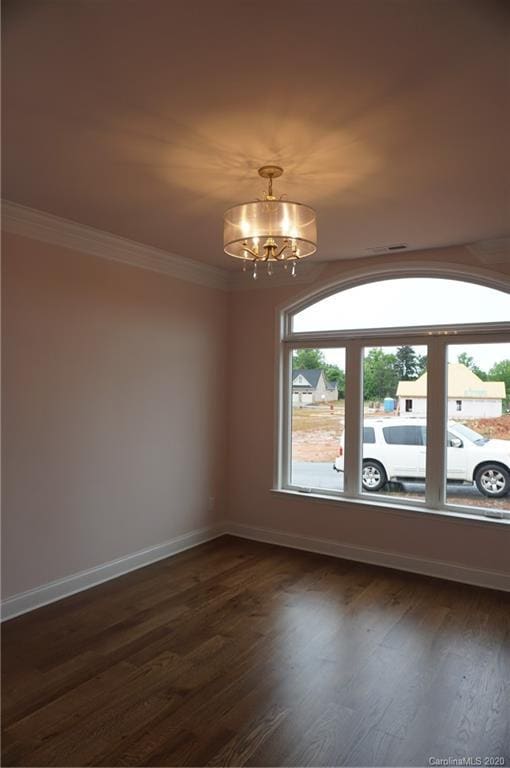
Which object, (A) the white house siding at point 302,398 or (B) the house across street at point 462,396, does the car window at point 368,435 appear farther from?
(A) the white house siding at point 302,398

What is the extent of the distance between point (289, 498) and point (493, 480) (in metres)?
1.90

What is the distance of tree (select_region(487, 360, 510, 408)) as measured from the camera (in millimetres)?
4094

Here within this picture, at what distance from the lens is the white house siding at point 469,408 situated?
4.14m

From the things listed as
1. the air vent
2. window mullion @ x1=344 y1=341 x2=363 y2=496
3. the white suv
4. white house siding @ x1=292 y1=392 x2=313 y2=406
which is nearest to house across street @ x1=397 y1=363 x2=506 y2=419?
the white suv

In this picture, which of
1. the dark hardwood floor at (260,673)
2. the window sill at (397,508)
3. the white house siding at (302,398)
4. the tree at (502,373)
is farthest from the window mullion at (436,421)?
the white house siding at (302,398)

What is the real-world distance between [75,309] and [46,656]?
237cm

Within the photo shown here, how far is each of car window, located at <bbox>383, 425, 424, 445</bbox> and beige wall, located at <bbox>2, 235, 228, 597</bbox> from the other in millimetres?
1798

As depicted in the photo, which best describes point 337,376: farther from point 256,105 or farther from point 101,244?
point 256,105

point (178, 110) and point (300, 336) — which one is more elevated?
point (178, 110)

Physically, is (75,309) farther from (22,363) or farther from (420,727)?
(420,727)

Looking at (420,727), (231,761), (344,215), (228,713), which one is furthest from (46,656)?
(344,215)

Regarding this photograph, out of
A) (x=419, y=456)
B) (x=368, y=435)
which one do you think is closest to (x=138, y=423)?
(x=368, y=435)

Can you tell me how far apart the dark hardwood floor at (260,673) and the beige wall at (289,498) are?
34 cm

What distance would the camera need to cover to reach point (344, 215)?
136 inches
